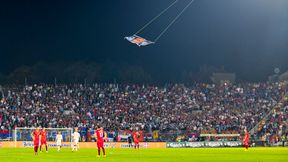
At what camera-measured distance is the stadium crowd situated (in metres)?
75.0

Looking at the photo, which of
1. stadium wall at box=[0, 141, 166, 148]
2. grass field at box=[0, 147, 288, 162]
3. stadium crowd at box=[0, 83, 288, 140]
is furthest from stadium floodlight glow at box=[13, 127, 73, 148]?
grass field at box=[0, 147, 288, 162]

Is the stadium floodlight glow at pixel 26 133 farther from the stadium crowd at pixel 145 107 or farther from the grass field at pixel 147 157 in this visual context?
the grass field at pixel 147 157

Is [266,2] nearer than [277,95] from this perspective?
No

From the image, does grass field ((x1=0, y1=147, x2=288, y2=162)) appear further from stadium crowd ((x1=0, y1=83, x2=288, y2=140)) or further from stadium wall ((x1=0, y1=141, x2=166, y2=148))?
stadium crowd ((x1=0, y1=83, x2=288, y2=140))

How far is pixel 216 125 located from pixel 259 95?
45.4ft

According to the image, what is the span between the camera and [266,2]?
94062mm

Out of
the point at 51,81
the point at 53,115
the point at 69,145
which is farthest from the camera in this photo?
the point at 51,81

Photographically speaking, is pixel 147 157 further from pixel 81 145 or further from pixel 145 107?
pixel 145 107

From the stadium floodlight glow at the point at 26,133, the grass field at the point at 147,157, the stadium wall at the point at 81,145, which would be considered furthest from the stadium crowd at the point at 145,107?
the grass field at the point at 147,157

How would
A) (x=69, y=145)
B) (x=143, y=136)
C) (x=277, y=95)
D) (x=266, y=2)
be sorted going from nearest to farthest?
(x=69, y=145), (x=143, y=136), (x=277, y=95), (x=266, y=2)

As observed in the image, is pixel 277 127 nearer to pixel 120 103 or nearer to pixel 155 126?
pixel 155 126

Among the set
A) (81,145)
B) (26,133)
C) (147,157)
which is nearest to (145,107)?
(81,145)

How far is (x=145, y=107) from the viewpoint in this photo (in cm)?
8419

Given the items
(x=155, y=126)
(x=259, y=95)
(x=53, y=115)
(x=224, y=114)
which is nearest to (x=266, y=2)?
(x=259, y=95)
